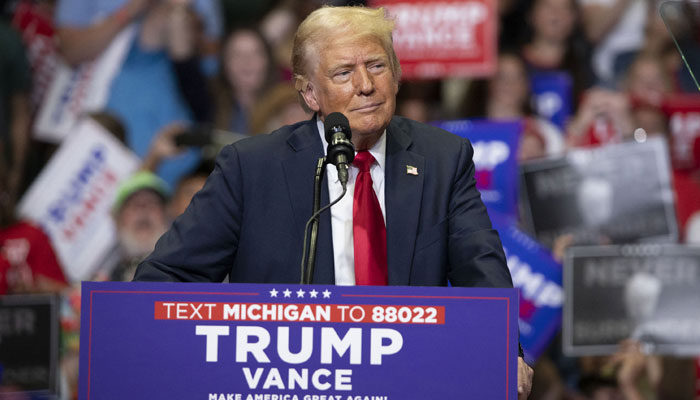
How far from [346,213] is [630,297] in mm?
3288

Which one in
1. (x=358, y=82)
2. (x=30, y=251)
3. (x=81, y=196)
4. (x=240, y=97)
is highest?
(x=240, y=97)

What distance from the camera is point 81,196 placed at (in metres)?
6.06

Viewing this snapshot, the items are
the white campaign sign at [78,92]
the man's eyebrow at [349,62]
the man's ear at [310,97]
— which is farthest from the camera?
the white campaign sign at [78,92]

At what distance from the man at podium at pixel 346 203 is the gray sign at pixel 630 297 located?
290cm

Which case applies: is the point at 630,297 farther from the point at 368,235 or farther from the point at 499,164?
the point at 368,235

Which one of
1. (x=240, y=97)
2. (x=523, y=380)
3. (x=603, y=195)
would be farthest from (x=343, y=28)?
(x=240, y=97)

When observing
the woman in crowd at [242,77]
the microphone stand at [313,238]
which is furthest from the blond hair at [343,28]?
the woman in crowd at [242,77]

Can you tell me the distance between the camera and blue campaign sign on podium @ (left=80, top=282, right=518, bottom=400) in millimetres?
1982

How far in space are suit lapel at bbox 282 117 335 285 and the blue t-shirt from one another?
348 cm

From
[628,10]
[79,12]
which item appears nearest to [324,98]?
[628,10]

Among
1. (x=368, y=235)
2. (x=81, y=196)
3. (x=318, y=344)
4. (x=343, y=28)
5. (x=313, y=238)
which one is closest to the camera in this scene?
(x=318, y=344)

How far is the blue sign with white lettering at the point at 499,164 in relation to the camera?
5.51m

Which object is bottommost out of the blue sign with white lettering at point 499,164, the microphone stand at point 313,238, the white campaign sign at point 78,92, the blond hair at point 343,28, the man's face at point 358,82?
the microphone stand at point 313,238

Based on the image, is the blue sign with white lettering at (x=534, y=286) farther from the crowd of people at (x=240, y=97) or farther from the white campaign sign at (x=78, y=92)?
the white campaign sign at (x=78, y=92)
